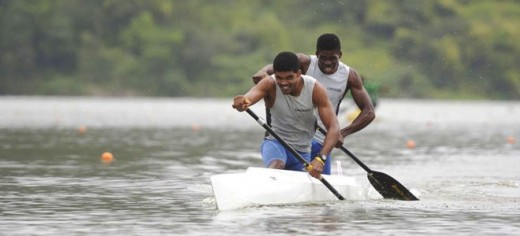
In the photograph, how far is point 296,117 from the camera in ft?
46.3

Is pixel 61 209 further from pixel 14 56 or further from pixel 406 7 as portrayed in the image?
pixel 406 7

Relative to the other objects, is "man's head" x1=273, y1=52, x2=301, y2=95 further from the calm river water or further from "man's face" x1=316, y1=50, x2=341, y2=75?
the calm river water

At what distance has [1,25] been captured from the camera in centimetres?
10525

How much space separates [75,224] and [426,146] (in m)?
17.4

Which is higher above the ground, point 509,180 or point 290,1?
point 290,1

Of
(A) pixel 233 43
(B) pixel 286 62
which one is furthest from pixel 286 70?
(A) pixel 233 43

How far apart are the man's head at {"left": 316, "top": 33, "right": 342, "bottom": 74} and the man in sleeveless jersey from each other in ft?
1.66

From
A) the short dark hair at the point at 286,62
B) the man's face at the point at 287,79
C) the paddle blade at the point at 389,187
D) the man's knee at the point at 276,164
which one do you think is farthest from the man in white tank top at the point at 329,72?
the paddle blade at the point at 389,187

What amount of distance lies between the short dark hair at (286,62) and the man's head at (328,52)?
0.73 m

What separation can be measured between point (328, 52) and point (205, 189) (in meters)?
3.25

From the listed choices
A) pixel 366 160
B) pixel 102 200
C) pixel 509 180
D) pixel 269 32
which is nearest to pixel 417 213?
pixel 102 200

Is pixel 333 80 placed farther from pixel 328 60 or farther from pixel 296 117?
pixel 296 117

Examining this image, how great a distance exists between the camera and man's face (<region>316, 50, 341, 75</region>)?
14430 millimetres

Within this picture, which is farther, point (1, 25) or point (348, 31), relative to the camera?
point (348, 31)
